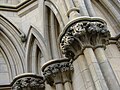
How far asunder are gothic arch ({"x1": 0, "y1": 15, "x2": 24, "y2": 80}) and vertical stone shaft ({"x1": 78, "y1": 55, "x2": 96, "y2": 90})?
233 cm

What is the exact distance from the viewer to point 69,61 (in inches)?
175

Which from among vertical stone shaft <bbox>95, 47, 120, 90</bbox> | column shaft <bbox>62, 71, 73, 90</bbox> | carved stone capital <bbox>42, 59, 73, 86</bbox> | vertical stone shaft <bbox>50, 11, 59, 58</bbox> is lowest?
vertical stone shaft <bbox>95, 47, 120, 90</bbox>

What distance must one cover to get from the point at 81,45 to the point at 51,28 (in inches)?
81.7

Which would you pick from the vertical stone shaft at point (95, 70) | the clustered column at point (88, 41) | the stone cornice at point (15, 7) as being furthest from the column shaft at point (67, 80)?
the stone cornice at point (15, 7)

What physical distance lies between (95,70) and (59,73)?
1244mm

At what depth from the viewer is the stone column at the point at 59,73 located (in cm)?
436

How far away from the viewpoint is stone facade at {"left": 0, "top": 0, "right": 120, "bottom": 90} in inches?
139

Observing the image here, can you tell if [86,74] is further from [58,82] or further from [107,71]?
[58,82]

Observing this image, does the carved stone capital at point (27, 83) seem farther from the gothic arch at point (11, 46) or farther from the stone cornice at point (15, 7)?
the stone cornice at point (15, 7)

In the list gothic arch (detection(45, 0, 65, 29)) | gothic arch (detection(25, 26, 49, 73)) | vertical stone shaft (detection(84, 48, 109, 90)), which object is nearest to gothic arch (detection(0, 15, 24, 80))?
gothic arch (detection(25, 26, 49, 73))

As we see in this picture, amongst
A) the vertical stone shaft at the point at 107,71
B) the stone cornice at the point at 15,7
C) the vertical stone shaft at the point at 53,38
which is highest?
the stone cornice at the point at 15,7

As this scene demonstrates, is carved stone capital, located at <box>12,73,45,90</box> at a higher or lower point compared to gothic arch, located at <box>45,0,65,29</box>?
lower

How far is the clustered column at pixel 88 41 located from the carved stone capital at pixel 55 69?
0.60 m

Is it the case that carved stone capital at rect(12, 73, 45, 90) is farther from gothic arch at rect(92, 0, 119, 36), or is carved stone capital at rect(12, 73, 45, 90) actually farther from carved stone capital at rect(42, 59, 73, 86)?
gothic arch at rect(92, 0, 119, 36)
